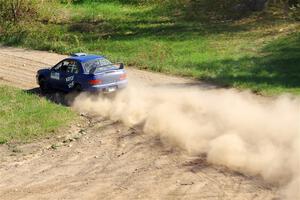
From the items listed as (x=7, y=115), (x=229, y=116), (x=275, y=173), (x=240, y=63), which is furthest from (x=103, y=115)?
(x=240, y=63)

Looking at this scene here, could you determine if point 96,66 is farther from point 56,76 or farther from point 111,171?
point 111,171

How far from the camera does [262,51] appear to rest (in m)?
28.3

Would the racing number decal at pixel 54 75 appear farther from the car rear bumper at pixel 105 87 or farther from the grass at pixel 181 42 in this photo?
the grass at pixel 181 42

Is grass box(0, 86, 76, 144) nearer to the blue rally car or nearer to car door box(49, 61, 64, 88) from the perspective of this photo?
car door box(49, 61, 64, 88)

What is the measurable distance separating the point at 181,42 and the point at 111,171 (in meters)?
19.5

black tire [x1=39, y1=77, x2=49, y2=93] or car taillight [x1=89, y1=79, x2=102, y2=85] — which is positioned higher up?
car taillight [x1=89, y1=79, x2=102, y2=85]

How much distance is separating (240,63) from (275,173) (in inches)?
568

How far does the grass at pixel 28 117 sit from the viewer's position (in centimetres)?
1642

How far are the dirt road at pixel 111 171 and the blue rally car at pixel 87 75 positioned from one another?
196 centimetres

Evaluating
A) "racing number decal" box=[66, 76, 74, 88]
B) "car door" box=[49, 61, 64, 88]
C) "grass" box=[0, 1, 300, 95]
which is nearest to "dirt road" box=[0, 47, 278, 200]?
"racing number decal" box=[66, 76, 74, 88]

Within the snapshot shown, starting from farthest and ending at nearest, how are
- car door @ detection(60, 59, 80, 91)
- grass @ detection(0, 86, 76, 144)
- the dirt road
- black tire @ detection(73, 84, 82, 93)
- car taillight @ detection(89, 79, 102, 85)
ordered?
car door @ detection(60, 59, 80, 91)
black tire @ detection(73, 84, 82, 93)
car taillight @ detection(89, 79, 102, 85)
grass @ detection(0, 86, 76, 144)
the dirt road

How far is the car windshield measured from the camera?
19.2 metres

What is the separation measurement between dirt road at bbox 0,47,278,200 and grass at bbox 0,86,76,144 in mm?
644

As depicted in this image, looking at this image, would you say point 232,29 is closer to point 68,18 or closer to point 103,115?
point 68,18
